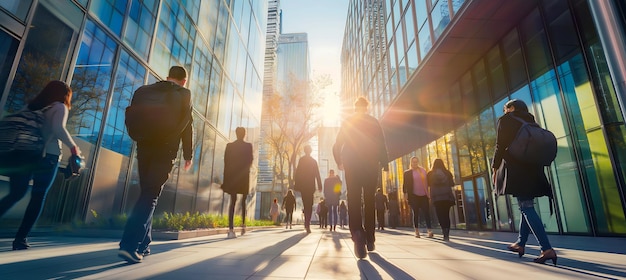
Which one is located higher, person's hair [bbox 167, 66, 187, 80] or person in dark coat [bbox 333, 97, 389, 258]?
person's hair [bbox 167, 66, 187, 80]

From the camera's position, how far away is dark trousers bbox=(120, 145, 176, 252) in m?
2.50

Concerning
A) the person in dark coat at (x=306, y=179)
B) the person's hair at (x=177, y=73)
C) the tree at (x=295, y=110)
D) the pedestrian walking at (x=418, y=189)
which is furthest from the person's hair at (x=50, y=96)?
the tree at (x=295, y=110)

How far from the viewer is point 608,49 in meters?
2.46

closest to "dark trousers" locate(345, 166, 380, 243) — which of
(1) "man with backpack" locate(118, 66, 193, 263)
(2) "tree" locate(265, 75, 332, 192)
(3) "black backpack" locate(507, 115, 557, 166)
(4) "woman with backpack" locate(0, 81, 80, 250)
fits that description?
(3) "black backpack" locate(507, 115, 557, 166)

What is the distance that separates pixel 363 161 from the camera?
11.5 feet

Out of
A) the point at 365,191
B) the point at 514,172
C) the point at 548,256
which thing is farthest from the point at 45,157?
the point at 548,256

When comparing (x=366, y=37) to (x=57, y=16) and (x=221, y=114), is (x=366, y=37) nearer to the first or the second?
(x=221, y=114)

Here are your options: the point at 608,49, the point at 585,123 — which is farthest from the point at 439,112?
the point at 608,49

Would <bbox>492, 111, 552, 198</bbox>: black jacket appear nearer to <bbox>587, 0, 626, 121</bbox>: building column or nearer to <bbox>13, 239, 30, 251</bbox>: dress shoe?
<bbox>587, 0, 626, 121</bbox>: building column

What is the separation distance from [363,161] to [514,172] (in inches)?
64.0

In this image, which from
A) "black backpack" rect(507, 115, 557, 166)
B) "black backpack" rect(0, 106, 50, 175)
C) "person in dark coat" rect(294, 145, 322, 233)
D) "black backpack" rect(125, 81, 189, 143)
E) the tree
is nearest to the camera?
"black backpack" rect(125, 81, 189, 143)

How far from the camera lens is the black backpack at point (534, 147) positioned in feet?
9.61

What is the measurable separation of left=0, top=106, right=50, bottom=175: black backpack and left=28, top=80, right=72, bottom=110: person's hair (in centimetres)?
11

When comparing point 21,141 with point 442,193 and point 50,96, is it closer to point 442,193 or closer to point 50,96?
point 50,96
